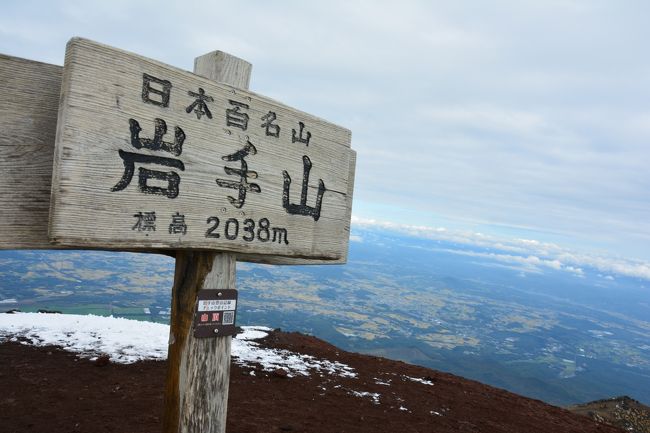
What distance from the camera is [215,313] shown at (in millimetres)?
2930

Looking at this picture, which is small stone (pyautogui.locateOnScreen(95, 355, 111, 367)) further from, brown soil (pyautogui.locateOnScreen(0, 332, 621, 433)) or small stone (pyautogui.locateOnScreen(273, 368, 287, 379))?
small stone (pyautogui.locateOnScreen(273, 368, 287, 379))

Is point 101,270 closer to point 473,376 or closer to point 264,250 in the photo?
point 473,376

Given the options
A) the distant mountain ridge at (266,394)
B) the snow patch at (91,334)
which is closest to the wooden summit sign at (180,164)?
the distant mountain ridge at (266,394)

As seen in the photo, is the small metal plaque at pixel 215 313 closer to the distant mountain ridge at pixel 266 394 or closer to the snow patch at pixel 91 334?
the distant mountain ridge at pixel 266 394

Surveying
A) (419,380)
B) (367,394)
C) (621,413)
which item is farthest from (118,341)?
(621,413)

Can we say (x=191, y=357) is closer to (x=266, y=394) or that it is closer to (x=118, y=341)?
(x=266, y=394)

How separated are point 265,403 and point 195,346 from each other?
13.0 ft

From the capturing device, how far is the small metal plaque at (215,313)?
9.36 ft

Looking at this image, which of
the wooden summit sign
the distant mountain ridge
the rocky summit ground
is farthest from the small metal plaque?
the rocky summit ground

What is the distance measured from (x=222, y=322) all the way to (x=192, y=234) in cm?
88

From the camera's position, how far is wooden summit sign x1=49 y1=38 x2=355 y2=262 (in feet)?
6.27

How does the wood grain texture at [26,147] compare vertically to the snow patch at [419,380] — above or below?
above

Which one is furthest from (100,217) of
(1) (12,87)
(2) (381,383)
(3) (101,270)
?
(3) (101,270)

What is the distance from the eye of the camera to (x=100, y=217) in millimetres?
1987
